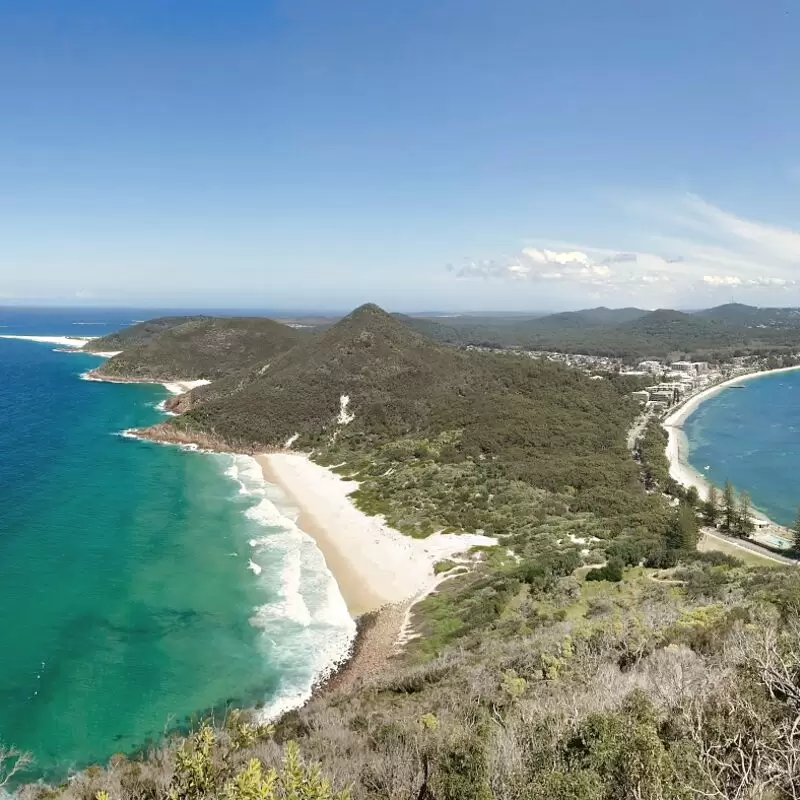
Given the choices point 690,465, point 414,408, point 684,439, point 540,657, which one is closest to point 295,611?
point 540,657

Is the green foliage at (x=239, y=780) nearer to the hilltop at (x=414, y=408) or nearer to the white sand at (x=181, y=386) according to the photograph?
the hilltop at (x=414, y=408)

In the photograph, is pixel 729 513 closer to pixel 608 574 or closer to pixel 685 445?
pixel 608 574

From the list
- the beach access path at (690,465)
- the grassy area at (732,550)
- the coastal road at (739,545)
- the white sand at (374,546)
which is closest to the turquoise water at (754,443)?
the beach access path at (690,465)

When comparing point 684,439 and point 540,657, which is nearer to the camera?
point 540,657

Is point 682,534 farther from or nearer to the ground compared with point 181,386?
nearer to the ground

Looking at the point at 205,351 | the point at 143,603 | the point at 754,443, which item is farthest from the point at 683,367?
the point at 143,603

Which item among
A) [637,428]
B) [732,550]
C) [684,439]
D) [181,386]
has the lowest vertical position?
[684,439]

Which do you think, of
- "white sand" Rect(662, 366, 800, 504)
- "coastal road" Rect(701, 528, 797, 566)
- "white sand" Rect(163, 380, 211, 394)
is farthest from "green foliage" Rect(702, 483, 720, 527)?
"white sand" Rect(163, 380, 211, 394)

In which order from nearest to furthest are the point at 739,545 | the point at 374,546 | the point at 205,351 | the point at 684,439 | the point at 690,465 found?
the point at 739,545 < the point at 374,546 < the point at 690,465 < the point at 684,439 < the point at 205,351

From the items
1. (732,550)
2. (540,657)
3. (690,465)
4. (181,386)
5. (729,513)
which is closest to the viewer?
(540,657)
